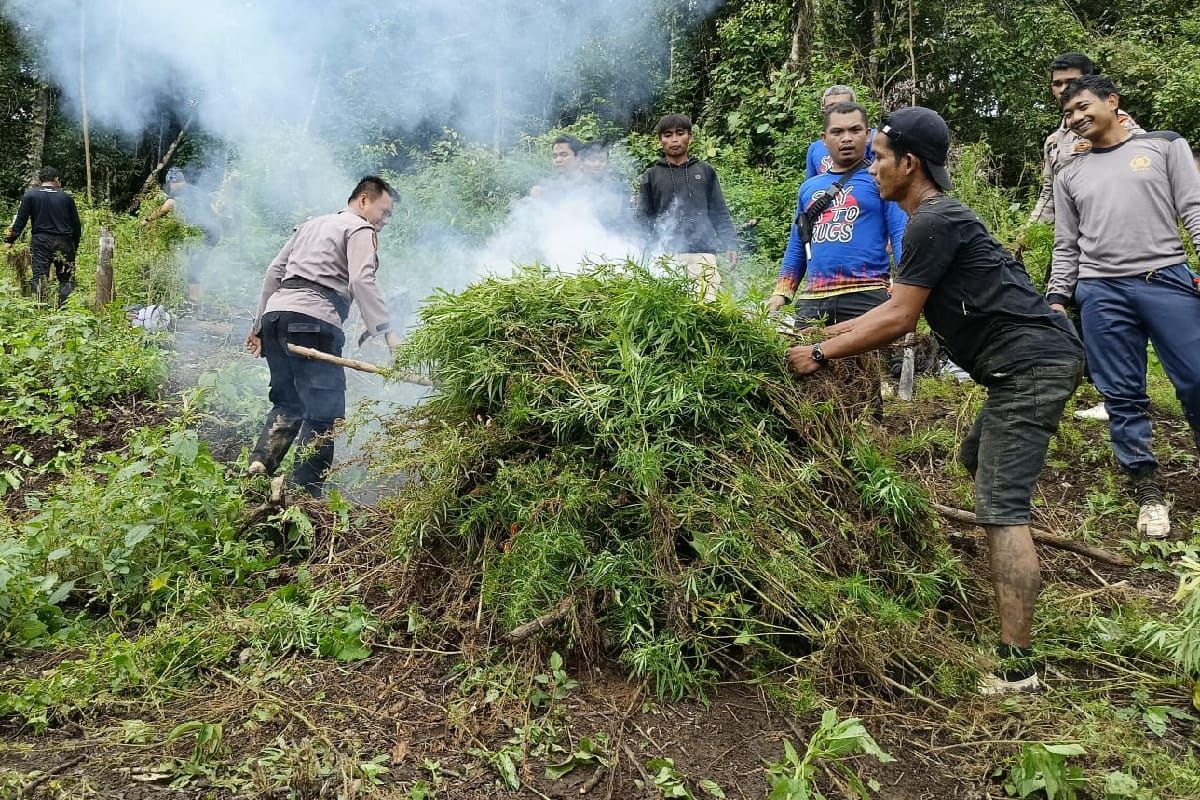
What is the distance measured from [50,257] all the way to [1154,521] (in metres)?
10.9

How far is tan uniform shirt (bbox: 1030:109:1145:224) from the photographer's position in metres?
4.60

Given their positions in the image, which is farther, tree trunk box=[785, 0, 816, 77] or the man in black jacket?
tree trunk box=[785, 0, 816, 77]

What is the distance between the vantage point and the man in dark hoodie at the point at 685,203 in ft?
20.6

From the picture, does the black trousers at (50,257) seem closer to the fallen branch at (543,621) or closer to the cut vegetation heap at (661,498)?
the cut vegetation heap at (661,498)

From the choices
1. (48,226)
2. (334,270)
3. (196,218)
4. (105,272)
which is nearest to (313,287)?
(334,270)

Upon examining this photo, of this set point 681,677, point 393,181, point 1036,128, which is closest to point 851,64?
point 1036,128

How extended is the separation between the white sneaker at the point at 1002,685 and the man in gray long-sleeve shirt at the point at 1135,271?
1.87 meters

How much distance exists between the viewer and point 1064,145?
5574 millimetres

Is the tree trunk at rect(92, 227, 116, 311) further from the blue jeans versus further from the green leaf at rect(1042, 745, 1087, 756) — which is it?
the green leaf at rect(1042, 745, 1087, 756)

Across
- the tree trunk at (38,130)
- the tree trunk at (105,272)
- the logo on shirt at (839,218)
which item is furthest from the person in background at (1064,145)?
the tree trunk at (38,130)

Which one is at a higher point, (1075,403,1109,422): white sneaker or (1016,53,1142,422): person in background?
(1016,53,1142,422): person in background

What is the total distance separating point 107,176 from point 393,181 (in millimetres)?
11909

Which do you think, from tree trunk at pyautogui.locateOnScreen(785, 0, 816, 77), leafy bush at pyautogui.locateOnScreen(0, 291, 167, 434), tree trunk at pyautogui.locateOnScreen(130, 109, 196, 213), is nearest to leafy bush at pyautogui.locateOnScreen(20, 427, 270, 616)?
leafy bush at pyautogui.locateOnScreen(0, 291, 167, 434)

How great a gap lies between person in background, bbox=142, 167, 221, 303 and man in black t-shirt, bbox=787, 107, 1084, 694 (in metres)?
9.00
